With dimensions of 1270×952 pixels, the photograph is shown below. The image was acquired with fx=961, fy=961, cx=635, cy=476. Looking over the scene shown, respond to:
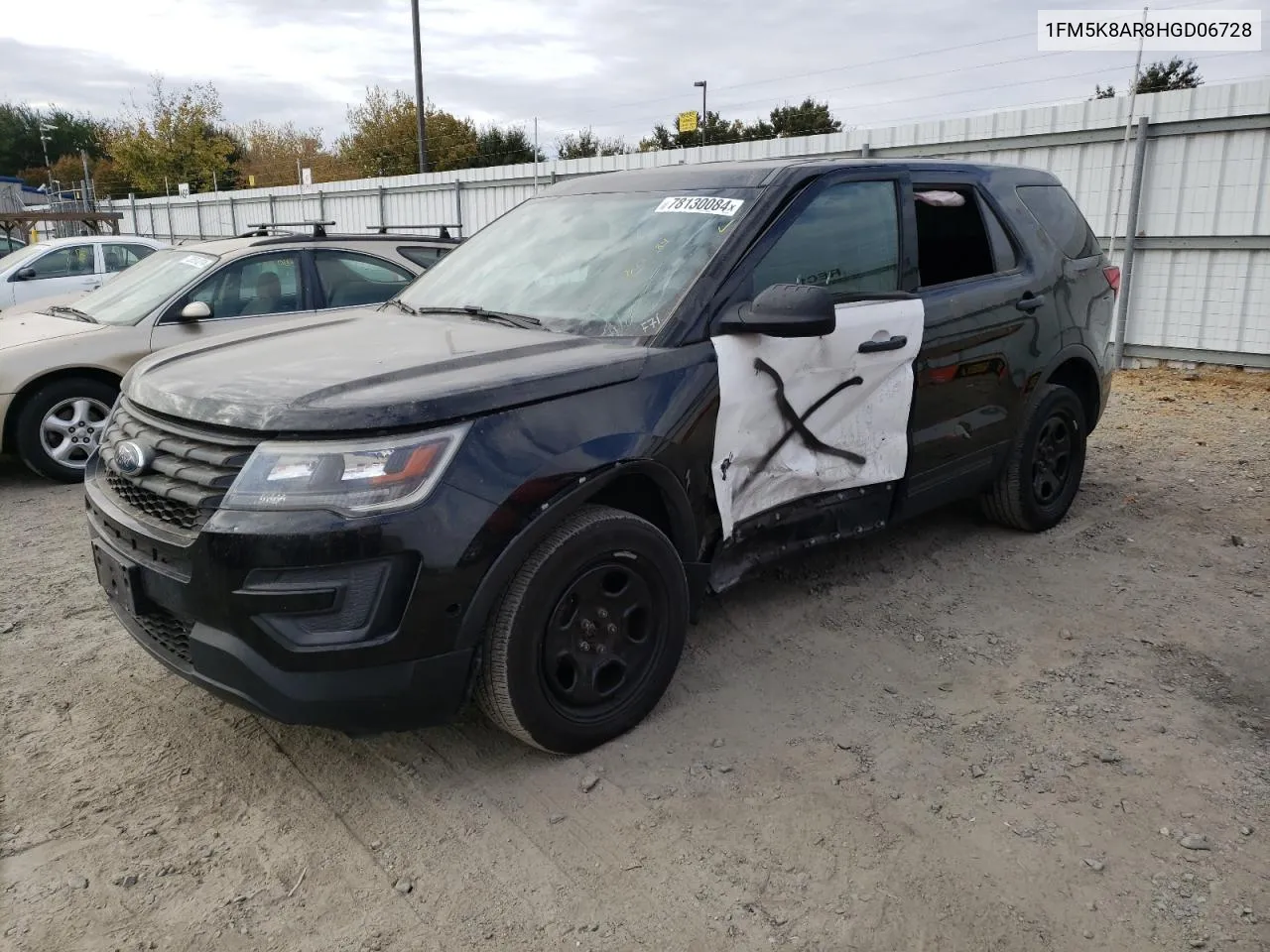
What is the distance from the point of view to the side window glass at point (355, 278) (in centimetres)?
695

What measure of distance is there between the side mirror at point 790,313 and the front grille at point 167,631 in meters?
1.91

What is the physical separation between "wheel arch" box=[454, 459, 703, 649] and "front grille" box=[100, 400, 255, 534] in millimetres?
744

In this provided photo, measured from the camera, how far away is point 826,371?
140 inches

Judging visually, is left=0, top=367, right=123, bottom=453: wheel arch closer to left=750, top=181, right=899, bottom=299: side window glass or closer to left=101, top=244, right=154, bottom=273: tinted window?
left=750, top=181, right=899, bottom=299: side window glass

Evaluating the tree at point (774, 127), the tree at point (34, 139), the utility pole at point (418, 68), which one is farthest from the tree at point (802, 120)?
the tree at point (34, 139)

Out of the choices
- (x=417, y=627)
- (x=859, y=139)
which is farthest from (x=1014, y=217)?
(x=859, y=139)

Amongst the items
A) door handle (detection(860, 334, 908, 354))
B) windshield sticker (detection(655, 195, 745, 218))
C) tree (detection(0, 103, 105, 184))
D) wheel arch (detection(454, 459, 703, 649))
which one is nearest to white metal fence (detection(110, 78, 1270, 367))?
door handle (detection(860, 334, 908, 354))

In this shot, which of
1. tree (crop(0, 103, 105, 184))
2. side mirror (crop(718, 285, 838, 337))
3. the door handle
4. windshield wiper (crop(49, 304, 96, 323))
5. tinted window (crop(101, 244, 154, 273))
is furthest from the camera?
tree (crop(0, 103, 105, 184))

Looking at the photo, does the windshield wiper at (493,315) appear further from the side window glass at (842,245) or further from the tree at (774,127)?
the tree at (774,127)

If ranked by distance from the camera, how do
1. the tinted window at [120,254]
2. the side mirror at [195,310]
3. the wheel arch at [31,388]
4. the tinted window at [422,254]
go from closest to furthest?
the wheel arch at [31,388], the side mirror at [195,310], the tinted window at [422,254], the tinted window at [120,254]

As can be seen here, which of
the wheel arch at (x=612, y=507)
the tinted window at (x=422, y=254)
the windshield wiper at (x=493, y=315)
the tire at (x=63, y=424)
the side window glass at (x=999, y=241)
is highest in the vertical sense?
the side window glass at (x=999, y=241)

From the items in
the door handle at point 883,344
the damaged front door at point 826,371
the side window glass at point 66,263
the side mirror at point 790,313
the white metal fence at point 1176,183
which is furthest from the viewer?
the side window glass at point 66,263

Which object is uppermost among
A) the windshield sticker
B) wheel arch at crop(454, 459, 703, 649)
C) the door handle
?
the windshield sticker

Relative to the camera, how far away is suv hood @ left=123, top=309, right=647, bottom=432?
258cm
